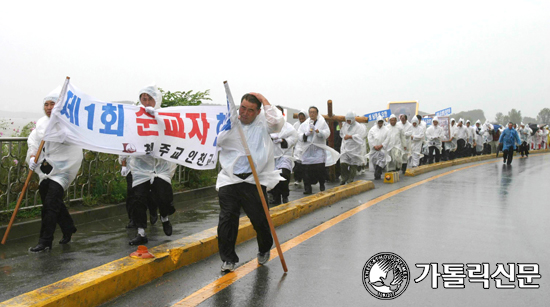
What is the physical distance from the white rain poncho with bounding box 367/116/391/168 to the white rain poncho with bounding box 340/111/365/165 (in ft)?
3.86

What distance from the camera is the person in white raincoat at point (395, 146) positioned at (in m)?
14.9

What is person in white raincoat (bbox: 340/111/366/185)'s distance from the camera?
41.7ft

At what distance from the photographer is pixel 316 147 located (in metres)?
11.2

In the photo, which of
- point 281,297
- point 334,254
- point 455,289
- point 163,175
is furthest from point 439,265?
point 163,175

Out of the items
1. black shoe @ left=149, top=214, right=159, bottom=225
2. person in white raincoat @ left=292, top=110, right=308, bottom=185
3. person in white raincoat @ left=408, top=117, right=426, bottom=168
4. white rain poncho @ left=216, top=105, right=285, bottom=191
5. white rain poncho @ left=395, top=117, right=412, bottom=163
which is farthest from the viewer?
person in white raincoat @ left=408, top=117, right=426, bottom=168

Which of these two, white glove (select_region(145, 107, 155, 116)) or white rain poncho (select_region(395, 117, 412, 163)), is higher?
white glove (select_region(145, 107, 155, 116))

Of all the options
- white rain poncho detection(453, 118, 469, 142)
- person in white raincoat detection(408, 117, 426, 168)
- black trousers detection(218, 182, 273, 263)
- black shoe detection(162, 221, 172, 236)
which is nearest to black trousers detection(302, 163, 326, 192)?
black shoe detection(162, 221, 172, 236)

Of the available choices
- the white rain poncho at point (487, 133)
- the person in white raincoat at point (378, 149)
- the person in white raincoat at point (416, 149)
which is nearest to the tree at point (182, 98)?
the person in white raincoat at point (378, 149)

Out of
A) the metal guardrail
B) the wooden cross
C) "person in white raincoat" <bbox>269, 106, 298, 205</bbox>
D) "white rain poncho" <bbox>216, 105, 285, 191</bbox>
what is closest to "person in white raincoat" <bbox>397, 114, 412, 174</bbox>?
the wooden cross

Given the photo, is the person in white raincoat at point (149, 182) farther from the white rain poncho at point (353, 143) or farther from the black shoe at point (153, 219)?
the white rain poncho at point (353, 143)

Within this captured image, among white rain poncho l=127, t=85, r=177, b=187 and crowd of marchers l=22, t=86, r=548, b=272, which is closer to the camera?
crowd of marchers l=22, t=86, r=548, b=272

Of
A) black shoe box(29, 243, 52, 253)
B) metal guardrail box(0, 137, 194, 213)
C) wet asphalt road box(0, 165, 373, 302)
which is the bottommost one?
wet asphalt road box(0, 165, 373, 302)

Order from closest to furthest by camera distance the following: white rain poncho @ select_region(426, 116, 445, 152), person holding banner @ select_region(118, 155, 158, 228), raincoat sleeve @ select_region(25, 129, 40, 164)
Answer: raincoat sleeve @ select_region(25, 129, 40, 164) → person holding banner @ select_region(118, 155, 158, 228) → white rain poncho @ select_region(426, 116, 445, 152)

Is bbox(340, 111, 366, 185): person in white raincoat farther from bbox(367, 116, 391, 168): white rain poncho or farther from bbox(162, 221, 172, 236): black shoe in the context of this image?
bbox(162, 221, 172, 236): black shoe
